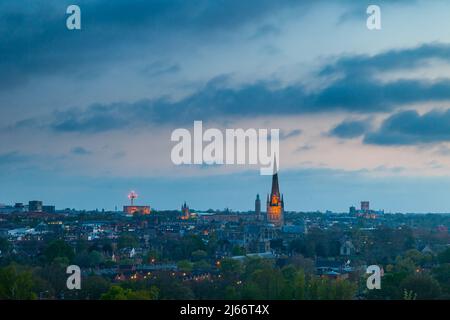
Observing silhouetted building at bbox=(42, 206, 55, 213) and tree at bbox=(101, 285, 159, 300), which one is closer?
tree at bbox=(101, 285, 159, 300)

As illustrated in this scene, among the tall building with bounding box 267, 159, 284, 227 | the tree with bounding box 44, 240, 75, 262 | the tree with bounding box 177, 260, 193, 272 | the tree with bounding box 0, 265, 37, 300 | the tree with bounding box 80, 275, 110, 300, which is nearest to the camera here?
the tree with bounding box 0, 265, 37, 300

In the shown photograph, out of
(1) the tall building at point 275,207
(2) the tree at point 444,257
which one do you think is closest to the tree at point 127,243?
(2) the tree at point 444,257

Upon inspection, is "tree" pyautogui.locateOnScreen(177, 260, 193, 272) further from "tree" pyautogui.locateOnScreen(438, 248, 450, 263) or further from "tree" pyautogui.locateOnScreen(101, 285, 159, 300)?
"tree" pyautogui.locateOnScreen(101, 285, 159, 300)

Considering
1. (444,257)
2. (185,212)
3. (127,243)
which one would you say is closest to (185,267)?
(444,257)

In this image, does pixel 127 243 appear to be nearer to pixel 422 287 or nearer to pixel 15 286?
pixel 422 287

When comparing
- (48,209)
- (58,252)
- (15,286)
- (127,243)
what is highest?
(48,209)

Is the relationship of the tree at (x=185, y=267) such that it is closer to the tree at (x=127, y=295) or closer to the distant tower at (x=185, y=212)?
the tree at (x=127, y=295)

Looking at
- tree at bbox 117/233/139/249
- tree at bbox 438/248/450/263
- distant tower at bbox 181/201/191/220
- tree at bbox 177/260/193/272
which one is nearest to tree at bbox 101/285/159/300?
tree at bbox 177/260/193/272

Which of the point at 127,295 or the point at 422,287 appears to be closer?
the point at 127,295
